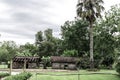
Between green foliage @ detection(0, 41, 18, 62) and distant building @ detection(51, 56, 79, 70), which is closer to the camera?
distant building @ detection(51, 56, 79, 70)

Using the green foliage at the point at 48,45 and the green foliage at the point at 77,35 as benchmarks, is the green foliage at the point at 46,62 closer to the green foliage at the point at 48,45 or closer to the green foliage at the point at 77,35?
the green foliage at the point at 77,35

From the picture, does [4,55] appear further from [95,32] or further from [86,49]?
[95,32]

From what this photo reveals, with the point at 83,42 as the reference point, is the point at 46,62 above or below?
below

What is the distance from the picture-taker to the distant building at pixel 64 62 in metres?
60.6

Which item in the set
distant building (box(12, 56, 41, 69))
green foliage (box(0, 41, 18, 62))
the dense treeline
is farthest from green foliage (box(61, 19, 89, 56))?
green foliage (box(0, 41, 18, 62))

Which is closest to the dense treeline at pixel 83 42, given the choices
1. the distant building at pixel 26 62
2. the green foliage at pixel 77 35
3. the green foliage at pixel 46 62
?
the green foliage at pixel 77 35

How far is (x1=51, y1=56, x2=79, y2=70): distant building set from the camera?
199ft

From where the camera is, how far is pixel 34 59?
60750mm

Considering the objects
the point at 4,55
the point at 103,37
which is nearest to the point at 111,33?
the point at 103,37

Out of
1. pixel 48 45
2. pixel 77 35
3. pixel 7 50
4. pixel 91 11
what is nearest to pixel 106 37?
pixel 91 11

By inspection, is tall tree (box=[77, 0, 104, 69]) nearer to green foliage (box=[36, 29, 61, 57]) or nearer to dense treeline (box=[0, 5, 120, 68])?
dense treeline (box=[0, 5, 120, 68])

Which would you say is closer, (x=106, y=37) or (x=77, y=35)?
(x=106, y=37)

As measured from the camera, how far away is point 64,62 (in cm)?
6088

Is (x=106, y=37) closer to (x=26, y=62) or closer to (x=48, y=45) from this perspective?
(x=26, y=62)
